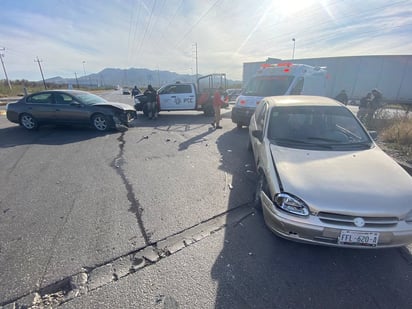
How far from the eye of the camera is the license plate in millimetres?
2008

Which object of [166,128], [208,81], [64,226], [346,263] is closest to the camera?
[346,263]

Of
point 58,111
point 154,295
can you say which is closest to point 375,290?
point 154,295

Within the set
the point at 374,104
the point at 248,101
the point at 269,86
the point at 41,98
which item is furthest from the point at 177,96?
the point at 374,104

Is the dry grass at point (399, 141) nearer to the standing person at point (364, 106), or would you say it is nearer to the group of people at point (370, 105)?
the group of people at point (370, 105)

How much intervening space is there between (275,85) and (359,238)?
7.19 meters

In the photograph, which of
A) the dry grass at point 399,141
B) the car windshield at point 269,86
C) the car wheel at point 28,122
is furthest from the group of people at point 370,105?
the car wheel at point 28,122

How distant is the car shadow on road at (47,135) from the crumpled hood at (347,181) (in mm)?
7055

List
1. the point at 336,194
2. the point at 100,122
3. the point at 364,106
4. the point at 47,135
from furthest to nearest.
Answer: the point at 364,106, the point at 100,122, the point at 47,135, the point at 336,194

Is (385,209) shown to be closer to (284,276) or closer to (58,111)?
(284,276)

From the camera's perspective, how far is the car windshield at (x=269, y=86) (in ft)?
26.3

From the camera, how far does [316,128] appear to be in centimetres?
340

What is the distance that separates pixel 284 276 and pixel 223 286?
2.11 feet

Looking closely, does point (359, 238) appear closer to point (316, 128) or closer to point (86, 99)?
point (316, 128)

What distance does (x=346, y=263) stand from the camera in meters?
2.30
